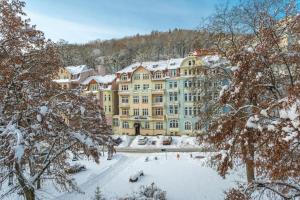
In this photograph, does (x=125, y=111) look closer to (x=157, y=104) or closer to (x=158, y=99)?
(x=157, y=104)

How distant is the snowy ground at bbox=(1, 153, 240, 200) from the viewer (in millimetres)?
22281

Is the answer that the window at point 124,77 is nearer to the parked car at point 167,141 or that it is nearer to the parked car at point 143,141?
the parked car at point 143,141

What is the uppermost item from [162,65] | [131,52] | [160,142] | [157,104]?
[131,52]

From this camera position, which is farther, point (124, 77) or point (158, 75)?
point (124, 77)

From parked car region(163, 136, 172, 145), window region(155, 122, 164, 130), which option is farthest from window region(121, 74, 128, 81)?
parked car region(163, 136, 172, 145)

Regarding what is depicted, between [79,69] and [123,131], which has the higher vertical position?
[79,69]

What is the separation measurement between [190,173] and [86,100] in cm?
1512

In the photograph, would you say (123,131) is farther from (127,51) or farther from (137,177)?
(127,51)

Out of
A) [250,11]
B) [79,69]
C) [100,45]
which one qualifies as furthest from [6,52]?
[100,45]

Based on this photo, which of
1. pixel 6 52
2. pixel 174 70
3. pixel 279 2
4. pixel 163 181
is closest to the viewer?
pixel 6 52

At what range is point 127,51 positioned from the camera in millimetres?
102250

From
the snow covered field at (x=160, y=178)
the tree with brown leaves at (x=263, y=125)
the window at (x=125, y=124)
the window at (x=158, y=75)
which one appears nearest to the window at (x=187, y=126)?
the window at (x=158, y=75)

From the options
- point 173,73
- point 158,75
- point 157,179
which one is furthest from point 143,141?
point 157,179

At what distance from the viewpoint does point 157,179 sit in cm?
2605
